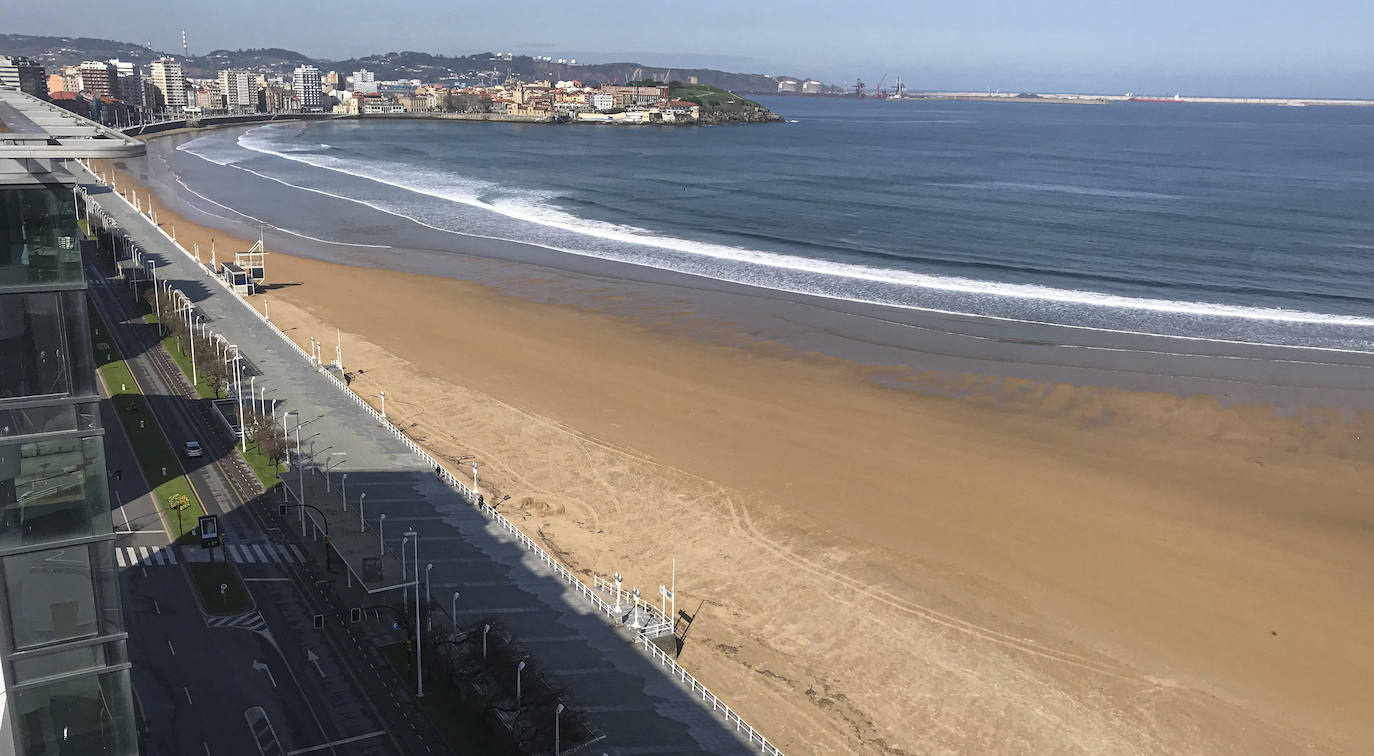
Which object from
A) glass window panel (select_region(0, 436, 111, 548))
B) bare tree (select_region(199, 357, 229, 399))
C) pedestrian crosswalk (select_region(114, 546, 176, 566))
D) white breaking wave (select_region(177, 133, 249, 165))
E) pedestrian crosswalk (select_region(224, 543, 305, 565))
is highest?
glass window panel (select_region(0, 436, 111, 548))

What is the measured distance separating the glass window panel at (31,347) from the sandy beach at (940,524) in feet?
54.7

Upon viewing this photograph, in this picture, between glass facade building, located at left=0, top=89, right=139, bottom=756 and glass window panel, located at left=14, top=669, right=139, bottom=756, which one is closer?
glass facade building, located at left=0, top=89, right=139, bottom=756

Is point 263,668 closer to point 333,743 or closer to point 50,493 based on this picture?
point 333,743

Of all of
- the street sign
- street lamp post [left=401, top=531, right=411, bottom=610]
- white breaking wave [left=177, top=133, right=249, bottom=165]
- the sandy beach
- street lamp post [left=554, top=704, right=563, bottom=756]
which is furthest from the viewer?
white breaking wave [left=177, top=133, right=249, bottom=165]

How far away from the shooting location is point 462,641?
2192cm

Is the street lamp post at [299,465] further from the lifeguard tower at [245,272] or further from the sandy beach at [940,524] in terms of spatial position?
the lifeguard tower at [245,272]

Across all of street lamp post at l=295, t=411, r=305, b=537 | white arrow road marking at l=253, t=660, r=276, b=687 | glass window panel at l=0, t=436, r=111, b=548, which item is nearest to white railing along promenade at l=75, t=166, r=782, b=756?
street lamp post at l=295, t=411, r=305, b=537

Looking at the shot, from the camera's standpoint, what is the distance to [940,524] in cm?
2970

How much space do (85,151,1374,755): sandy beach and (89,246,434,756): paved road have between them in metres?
6.81

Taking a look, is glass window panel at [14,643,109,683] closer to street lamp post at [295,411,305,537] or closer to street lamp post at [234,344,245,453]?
street lamp post at [295,411,305,537]

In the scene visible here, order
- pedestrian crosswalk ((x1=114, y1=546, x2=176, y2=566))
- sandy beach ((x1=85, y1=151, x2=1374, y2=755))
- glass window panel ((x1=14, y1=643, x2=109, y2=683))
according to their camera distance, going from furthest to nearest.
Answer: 1. pedestrian crosswalk ((x1=114, y1=546, x2=176, y2=566))
2. sandy beach ((x1=85, y1=151, x2=1374, y2=755))
3. glass window panel ((x1=14, y1=643, x2=109, y2=683))

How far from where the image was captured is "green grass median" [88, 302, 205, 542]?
2905 cm

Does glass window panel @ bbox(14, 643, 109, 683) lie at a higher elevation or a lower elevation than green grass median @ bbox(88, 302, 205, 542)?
higher

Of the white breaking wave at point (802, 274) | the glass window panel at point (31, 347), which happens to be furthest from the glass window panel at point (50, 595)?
the white breaking wave at point (802, 274)
